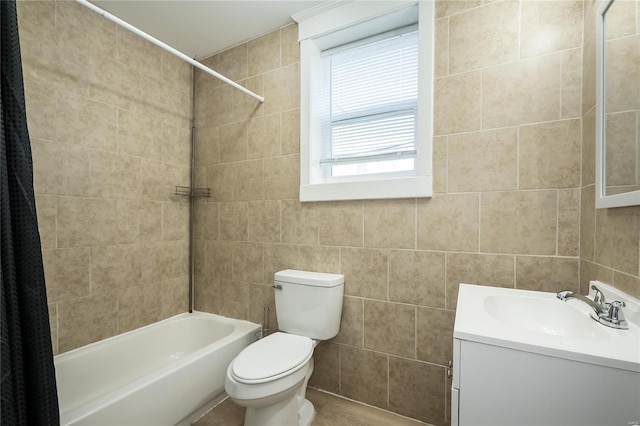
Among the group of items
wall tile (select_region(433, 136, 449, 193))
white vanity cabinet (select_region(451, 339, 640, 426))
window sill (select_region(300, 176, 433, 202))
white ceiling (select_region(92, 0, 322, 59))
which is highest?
white ceiling (select_region(92, 0, 322, 59))

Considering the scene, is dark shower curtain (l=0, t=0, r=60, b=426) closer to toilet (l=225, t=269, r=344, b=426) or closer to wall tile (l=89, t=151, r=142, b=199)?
toilet (l=225, t=269, r=344, b=426)

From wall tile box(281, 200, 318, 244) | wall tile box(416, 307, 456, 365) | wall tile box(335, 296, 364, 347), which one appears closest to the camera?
wall tile box(416, 307, 456, 365)

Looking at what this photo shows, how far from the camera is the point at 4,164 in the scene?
2.52ft

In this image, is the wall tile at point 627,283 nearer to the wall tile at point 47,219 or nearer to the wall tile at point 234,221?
the wall tile at point 234,221

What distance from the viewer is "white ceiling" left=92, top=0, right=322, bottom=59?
5.67ft

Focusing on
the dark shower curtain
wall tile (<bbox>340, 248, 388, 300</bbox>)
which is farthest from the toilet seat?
the dark shower curtain

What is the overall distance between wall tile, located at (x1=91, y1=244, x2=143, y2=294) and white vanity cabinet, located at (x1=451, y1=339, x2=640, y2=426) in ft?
6.57

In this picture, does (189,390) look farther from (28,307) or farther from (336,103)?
(336,103)

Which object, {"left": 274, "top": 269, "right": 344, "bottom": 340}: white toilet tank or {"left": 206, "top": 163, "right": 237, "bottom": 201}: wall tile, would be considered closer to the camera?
{"left": 274, "top": 269, "right": 344, "bottom": 340}: white toilet tank

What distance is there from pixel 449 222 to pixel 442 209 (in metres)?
0.08

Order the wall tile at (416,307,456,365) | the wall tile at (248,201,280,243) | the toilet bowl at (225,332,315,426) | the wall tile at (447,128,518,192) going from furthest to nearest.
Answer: the wall tile at (248,201,280,243) → the wall tile at (416,307,456,365) → the wall tile at (447,128,518,192) → the toilet bowl at (225,332,315,426)

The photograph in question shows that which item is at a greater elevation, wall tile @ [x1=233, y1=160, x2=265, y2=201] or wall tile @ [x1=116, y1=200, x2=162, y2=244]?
wall tile @ [x1=233, y1=160, x2=265, y2=201]

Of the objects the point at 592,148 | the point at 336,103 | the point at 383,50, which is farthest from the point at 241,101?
the point at 592,148

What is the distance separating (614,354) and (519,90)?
118cm
